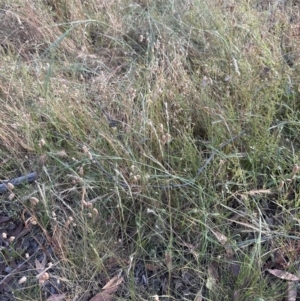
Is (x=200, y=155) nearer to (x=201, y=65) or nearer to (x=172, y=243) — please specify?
(x=172, y=243)

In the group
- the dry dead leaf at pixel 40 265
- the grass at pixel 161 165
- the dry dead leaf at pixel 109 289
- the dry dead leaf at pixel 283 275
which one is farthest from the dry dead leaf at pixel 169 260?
the dry dead leaf at pixel 40 265

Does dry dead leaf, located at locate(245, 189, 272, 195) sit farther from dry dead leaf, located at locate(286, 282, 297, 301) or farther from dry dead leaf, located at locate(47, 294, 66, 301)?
dry dead leaf, located at locate(47, 294, 66, 301)

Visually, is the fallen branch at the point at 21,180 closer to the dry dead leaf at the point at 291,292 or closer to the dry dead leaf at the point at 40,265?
the dry dead leaf at the point at 40,265

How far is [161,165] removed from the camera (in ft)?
5.26

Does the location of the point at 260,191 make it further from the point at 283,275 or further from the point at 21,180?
the point at 21,180

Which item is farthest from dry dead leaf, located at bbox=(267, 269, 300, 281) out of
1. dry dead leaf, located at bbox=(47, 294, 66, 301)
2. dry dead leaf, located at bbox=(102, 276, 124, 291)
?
dry dead leaf, located at bbox=(47, 294, 66, 301)

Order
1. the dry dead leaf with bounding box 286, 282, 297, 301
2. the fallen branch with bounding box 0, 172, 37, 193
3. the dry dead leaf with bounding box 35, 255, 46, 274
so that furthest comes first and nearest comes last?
the fallen branch with bounding box 0, 172, 37, 193, the dry dead leaf with bounding box 35, 255, 46, 274, the dry dead leaf with bounding box 286, 282, 297, 301

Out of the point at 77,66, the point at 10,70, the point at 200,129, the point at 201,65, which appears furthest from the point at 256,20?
the point at 10,70

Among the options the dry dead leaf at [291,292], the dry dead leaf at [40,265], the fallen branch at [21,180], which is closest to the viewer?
the dry dead leaf at [291,292]

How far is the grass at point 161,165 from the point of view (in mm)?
1543

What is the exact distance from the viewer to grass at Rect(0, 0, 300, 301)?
1543 millimetres

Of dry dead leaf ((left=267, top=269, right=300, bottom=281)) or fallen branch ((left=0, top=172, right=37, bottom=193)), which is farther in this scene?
fallen branch ((left=0, top=172, right=37, bottom=193))

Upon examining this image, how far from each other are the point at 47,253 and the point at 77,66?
3.50 ft

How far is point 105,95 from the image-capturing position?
2072 millimetres
